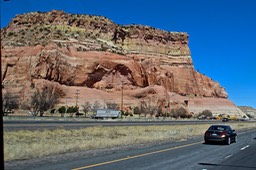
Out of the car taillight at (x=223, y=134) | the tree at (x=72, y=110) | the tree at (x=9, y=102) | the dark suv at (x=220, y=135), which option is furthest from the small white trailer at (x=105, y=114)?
the car taillight at (x=223, y=134)

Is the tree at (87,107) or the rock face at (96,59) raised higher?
the rock face at (96,59)

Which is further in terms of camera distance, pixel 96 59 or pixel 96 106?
pixel 96 59

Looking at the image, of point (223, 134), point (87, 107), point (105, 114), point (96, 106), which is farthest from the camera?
point (96, 106)

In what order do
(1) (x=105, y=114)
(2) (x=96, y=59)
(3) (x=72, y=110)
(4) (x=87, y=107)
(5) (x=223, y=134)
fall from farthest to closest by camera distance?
(2) (x=96, y=59), (4) (x=87, y=107), (3) (x=72, y=110), (1) (x=105, y=114), (5) (x=223, y=134)

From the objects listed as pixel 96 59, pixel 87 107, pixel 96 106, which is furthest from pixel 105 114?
pixel 96 59

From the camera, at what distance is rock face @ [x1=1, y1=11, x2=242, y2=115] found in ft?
319

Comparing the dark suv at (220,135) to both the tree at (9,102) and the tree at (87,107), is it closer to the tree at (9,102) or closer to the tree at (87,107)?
the tree at (9,102)

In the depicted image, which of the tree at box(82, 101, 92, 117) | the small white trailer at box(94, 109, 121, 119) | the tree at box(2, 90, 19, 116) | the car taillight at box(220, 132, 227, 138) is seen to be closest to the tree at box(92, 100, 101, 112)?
the tree at box(82, 101, 92, 117)

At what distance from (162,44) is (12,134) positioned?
130935 mm

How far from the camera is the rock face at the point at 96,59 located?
97250 mm

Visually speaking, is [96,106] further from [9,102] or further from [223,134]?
[223,134]

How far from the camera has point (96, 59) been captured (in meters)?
106

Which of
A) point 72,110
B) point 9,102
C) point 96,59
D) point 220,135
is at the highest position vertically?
point 96,59

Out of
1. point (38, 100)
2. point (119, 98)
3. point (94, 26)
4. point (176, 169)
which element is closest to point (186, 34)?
point (94, 26)
